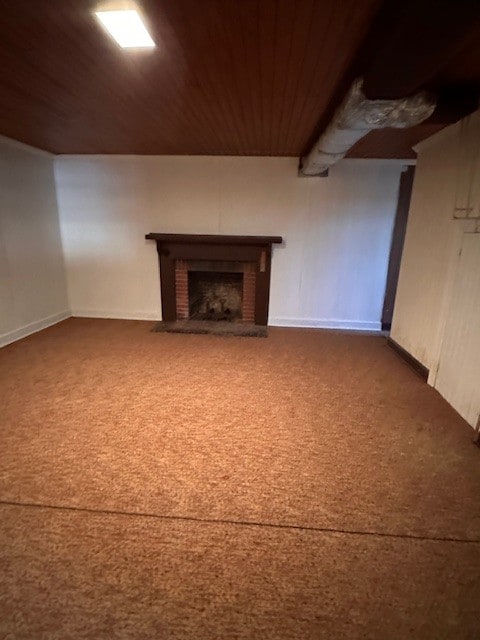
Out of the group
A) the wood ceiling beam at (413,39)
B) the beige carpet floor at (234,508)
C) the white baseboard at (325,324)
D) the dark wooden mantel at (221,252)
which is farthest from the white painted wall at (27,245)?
the wood ceiling beam at (413,39)

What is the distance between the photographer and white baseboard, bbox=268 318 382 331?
4301 mm

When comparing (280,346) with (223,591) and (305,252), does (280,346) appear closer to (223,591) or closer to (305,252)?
(305,252)

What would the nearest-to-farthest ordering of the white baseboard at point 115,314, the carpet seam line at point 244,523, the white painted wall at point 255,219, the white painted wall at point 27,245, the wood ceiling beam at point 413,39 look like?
the wood ceiling beam at point 413,39
the carpet seam line at point 244,523
the white painted wall at point 27,245
the white painted wall at point 255,219
the white baseboard at point 115,314

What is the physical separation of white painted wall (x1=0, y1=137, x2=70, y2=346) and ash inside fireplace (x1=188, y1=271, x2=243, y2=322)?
1849 millimetres

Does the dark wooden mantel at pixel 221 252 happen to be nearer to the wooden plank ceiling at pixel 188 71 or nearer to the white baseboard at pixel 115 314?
the white baseboard at pixel 115 314

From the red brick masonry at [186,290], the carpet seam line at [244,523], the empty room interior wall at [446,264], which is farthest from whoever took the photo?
the red brick masonry at [186,290]

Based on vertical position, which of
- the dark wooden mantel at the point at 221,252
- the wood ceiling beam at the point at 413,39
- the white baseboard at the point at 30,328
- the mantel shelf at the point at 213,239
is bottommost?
the white baseboard at the point at 30,328

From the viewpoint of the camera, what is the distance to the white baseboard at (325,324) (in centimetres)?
430

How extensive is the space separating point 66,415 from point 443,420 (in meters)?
2.71

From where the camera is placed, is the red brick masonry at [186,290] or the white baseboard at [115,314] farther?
the white baseboard at [115,314]

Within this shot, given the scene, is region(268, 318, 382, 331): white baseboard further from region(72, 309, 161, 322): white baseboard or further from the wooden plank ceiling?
the wooden plank ceiling

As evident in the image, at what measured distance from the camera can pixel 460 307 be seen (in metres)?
2.40

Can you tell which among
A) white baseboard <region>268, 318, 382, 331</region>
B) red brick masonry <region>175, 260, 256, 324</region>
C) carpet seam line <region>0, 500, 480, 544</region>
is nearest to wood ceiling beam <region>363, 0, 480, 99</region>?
carpet seam line <region>0, 500, 480, 544</region>

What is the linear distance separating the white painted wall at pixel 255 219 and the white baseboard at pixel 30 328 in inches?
24.3
